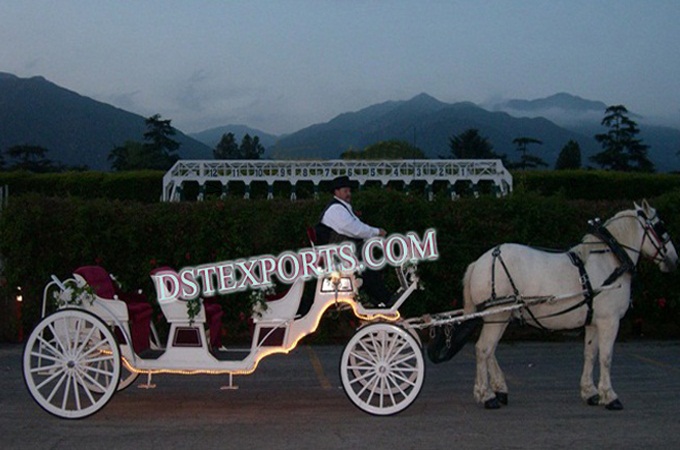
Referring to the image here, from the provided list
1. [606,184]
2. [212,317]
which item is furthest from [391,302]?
[606,184]

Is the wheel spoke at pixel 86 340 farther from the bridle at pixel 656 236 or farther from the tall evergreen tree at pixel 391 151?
the tall evergreen tree at pixel 391 151

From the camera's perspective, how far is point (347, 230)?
775 centimetres

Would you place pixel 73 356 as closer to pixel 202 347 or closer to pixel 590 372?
pixel 202 347

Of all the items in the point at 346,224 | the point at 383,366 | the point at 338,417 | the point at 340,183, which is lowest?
the point at 338,417

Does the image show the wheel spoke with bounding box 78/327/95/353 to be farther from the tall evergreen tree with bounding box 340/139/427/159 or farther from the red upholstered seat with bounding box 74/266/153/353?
the tall evergreen tree with bounding box 340/139/427/159

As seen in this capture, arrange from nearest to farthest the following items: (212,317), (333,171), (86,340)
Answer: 1. (86,340)
2. (212,317)
3. (333,171)

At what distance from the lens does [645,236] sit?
8.12m

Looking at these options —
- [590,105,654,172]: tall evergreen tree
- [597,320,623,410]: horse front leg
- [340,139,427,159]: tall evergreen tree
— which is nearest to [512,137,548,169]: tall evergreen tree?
[590,105,654,172]: tall evergreen tree

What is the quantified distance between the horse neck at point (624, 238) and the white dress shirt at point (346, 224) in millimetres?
2090

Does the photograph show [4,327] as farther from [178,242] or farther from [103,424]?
[103,424]

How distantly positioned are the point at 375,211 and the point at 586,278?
4821 millimetres

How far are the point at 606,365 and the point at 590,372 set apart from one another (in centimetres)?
22

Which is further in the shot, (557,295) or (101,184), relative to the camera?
(101,184)

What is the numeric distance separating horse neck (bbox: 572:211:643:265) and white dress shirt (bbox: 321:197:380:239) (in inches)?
82.3
